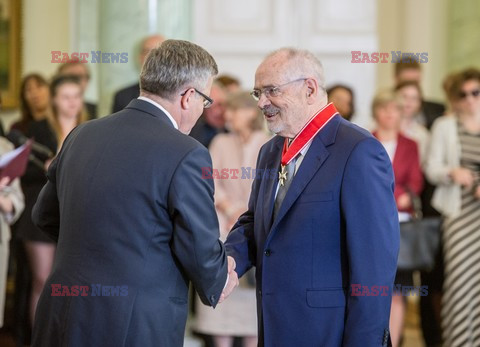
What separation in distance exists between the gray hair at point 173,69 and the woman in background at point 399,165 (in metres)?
3.12

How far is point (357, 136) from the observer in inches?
121

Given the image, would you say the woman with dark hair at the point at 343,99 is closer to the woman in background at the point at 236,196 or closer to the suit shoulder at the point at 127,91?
the woman in background at the point at 236,196

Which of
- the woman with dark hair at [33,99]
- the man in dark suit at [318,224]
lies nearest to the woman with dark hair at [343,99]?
the woman with dark hair at [33,99]

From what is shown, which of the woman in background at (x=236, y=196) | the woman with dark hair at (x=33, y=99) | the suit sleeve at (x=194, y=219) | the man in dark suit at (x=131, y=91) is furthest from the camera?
the woman with dark hair at (x=33, y=99)

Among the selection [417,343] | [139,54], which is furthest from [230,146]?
[417,343]

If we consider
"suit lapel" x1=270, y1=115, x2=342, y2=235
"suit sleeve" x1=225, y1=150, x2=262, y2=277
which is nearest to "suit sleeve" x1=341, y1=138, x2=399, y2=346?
"suit lapel" x1=270, y1=115, x2=342, y2=235

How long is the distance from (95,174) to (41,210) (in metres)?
0.42

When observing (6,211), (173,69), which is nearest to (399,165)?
(6,211)

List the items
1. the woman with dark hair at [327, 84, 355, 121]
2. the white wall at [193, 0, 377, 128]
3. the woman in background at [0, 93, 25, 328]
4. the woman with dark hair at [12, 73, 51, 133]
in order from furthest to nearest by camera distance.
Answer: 1. the white wall at [193, 0, 377, 128]
2. the woman with dark hair at [12, 73, 51, 133]
3. the woman with dark hair at [327, 84, 355, 121]
4. the woman in background at [0, 93, 25, 328]

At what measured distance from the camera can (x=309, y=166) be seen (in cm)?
312

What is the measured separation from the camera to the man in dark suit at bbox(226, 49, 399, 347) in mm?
2967

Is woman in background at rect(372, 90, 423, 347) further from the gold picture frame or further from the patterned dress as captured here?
the gold picture frame

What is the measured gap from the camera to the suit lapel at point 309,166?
3092 millimetres

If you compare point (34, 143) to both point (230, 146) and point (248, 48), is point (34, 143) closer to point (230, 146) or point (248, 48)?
point (230, 146)
